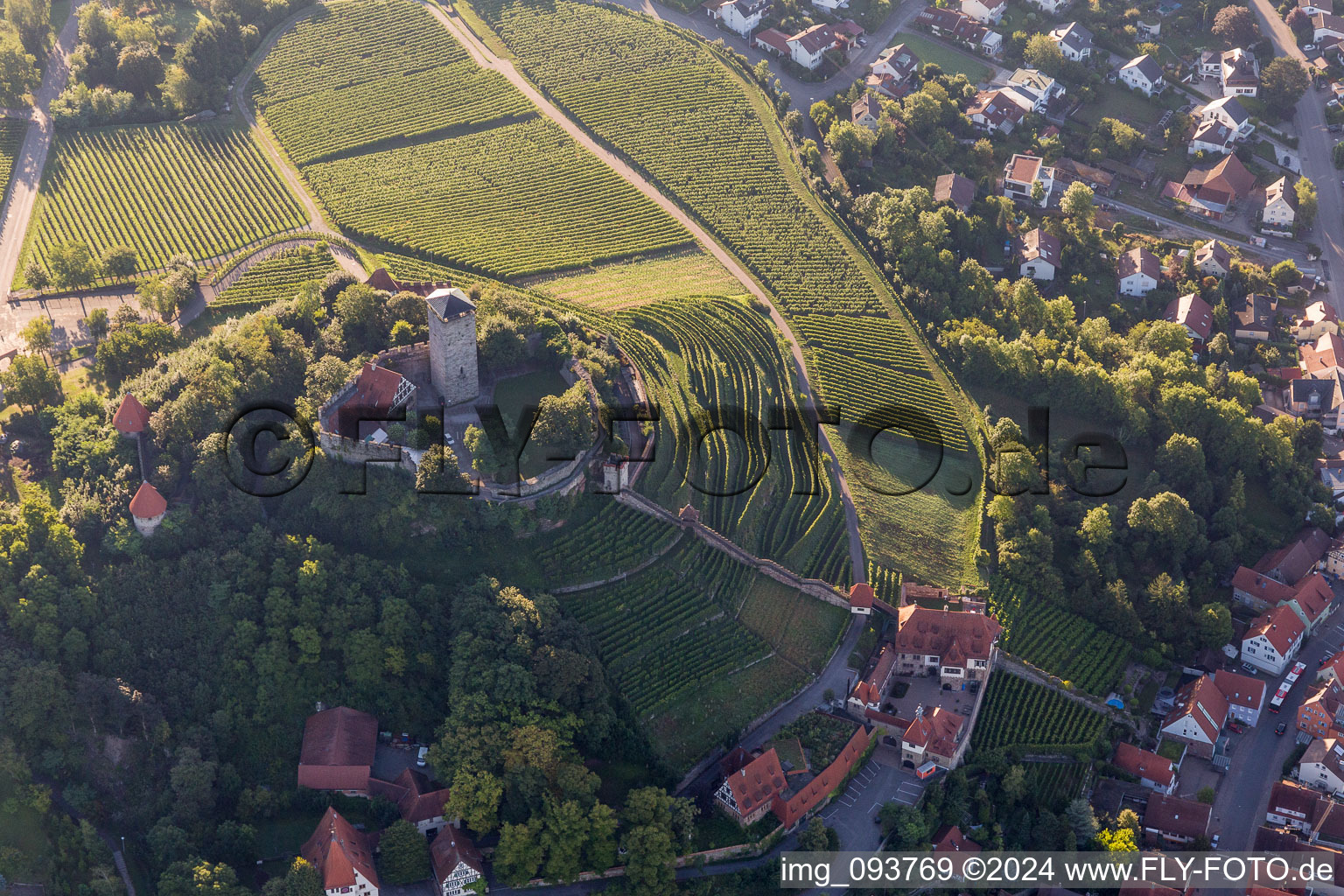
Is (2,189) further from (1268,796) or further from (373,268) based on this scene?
(1268,796)

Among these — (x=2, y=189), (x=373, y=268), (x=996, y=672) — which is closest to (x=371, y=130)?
(x=373, y=268)

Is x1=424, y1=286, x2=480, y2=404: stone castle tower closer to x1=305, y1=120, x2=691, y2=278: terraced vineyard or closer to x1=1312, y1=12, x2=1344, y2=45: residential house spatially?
x1=305, y1=120, x2=691, y2=278: terraced vineyard

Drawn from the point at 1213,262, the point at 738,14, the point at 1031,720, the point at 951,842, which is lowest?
the point at 951,842

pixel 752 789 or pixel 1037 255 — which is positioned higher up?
pixel 1037 255

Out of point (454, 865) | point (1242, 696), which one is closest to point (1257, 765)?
point (1242, 696)

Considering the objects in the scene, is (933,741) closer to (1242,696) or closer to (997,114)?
(1242,696)

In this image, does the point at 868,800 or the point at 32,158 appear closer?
the point at 868,800
